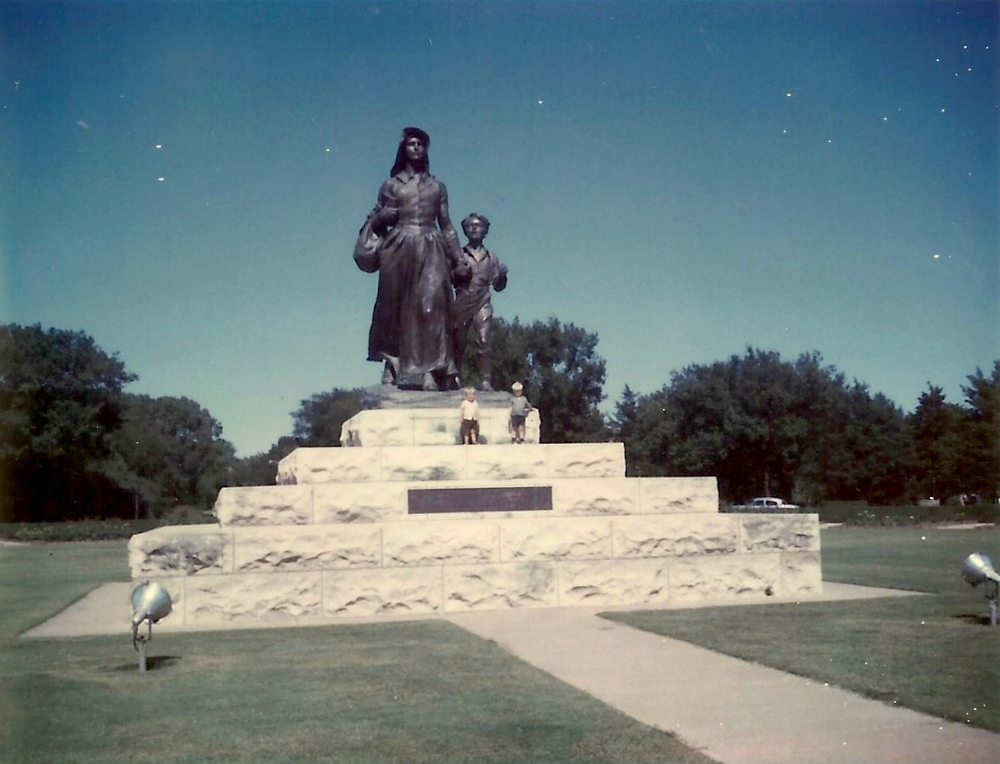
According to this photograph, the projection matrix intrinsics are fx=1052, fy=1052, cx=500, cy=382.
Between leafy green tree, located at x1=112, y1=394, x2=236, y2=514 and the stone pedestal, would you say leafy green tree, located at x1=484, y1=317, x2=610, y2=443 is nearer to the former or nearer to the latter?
leafy green tree, located at x1=112, y1=394, x2=236, y2=514

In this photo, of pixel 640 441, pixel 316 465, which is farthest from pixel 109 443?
pixel 316 465

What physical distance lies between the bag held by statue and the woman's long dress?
103 millimetres

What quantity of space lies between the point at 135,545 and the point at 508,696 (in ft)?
19.3

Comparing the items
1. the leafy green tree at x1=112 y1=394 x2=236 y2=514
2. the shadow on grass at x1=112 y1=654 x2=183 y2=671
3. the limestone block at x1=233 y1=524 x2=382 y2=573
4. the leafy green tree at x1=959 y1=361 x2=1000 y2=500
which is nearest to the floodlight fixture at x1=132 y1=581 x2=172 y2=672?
the shadow on grass at x1=112 y1=654 x2=183 y2=671

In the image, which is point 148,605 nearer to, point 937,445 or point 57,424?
point 57,424

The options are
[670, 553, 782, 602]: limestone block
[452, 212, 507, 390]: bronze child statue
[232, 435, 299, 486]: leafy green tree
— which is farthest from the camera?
[232, 435, 299, 486]: leafy green tree

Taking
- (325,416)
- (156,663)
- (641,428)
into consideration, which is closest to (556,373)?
(641,428)

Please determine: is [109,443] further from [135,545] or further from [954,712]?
[954,712]

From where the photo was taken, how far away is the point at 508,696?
679 centimetres

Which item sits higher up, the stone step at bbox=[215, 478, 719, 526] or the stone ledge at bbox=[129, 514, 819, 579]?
the stone step at bbox=[215, 478, 719, 526]

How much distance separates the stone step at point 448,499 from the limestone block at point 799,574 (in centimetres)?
114

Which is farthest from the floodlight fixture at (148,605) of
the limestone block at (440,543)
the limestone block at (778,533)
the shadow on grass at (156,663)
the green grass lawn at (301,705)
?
the limestone block at (778,533)

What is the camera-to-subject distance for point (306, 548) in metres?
11.7

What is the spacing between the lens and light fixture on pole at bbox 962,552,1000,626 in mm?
9562
